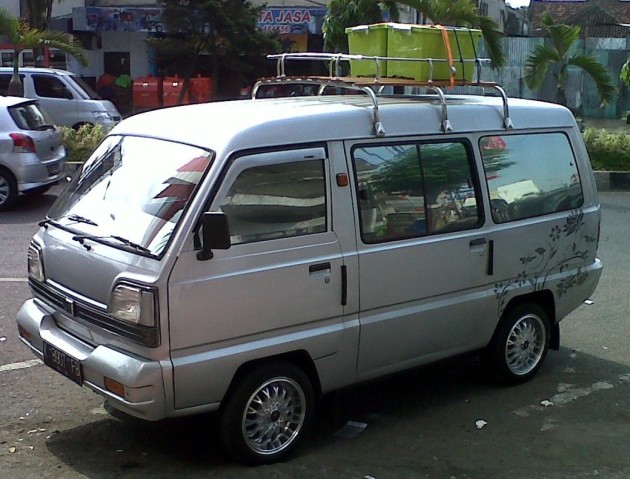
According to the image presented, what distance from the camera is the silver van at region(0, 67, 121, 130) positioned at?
18.1 meters

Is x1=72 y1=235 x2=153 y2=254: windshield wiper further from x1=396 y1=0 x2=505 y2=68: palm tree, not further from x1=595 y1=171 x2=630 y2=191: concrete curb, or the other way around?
x1=396 y1=0 x2=505 y2=68: palm tree

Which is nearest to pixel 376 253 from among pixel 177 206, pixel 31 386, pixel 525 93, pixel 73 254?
pixel 177 206

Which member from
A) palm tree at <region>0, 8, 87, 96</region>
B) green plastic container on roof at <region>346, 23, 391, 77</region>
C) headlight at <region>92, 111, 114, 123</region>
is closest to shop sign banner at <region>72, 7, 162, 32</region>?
palm tree at <region>0, 8, 87, 96</region>

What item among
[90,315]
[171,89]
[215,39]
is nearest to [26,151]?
[90,315]

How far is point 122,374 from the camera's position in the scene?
4262 millimetres

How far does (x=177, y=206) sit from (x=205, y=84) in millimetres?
25708

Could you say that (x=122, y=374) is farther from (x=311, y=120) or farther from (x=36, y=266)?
(x=311, y=120)

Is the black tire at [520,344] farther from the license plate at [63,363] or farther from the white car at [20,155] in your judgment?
the white car at [20,155]

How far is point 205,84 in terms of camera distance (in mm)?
29469

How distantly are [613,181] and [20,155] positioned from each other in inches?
360

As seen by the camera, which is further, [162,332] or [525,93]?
[525,93]

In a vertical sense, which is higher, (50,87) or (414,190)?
(50,87)

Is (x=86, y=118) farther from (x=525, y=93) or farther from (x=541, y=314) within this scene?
(x=525, y=93)

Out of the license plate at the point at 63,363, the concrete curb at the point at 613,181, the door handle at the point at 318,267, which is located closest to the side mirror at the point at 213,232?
the door handle at the point at 318,267
